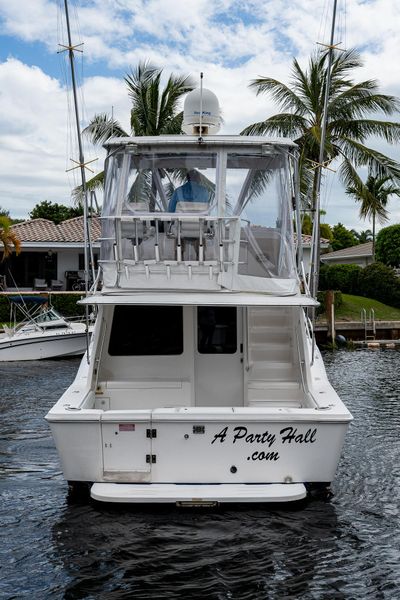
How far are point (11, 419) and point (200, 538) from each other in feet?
24.0

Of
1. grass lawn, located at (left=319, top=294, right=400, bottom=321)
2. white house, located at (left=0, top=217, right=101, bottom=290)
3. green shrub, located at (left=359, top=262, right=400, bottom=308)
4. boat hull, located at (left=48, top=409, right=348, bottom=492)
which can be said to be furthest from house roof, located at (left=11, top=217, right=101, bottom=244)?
boat hull, located at (left=48, top=409, right=348, bottom=492)

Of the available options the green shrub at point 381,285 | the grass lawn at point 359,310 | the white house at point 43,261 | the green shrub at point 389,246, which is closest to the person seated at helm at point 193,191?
the grass lawn at point 359,310

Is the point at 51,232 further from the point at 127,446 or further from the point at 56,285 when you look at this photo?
the point at 127,446

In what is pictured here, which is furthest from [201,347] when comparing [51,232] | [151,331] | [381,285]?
[51,232]

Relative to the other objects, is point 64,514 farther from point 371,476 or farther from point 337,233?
point 337,233

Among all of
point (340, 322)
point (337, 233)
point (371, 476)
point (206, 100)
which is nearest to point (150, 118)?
point (340, 322)

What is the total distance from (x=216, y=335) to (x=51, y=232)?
26.4 m

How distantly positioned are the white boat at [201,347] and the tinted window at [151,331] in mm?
15

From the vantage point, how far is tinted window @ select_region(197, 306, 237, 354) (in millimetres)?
9070

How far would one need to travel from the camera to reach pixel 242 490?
705 cm

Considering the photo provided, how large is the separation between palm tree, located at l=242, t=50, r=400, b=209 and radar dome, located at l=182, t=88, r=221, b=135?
1639 cm

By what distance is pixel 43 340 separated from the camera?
886 inches

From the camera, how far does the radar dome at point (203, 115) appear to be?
29.7ft

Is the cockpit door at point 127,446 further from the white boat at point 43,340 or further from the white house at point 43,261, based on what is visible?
the white house at point 43,261
